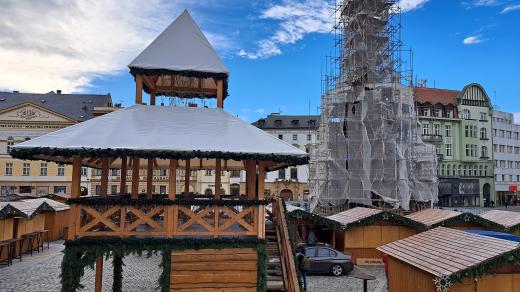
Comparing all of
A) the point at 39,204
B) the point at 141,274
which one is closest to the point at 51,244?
the point at 39,204

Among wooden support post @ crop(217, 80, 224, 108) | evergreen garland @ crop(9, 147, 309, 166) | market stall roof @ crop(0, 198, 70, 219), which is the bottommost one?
market stall roof @ crop(0, 198, 70, 219)

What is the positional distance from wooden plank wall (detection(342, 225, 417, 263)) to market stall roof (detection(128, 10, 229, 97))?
13.8 meters

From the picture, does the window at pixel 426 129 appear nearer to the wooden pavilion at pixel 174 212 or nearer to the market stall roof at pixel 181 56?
the market stall roof at pixel 181 56

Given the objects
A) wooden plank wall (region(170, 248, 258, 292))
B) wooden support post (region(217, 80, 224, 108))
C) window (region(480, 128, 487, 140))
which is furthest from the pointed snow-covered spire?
window (region(480, 128, 487, 140))

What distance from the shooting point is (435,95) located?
62.4m

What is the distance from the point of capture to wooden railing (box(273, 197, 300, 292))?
10.1 metres

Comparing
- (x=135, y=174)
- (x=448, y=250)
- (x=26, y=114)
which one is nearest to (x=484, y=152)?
(x=448, y=250)

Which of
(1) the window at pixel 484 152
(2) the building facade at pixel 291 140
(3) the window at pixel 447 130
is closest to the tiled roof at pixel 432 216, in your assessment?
(2) the building facade at pixel 291 140

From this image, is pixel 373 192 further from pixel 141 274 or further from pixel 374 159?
pixel 141 274

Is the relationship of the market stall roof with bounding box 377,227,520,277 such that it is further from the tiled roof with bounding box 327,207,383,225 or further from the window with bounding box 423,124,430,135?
the window with bounding box 423,124,430,135

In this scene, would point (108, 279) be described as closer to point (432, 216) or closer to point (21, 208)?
point (21, 208)

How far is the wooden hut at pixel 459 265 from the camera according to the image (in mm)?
10266

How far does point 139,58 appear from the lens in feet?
37.6

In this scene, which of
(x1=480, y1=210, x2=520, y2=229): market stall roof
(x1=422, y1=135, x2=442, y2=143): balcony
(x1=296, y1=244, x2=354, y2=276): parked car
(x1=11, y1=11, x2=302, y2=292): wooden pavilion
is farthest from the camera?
(x1=422, y1=135, x2=442, y2=143): balcony
